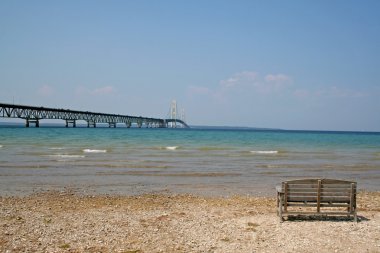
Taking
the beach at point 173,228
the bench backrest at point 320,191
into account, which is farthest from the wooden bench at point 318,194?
the beach at point 173,228

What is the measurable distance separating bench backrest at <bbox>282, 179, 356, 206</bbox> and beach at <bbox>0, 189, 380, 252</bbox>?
0.56 m

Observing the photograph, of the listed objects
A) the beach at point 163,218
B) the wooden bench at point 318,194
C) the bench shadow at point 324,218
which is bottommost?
the beach at point 163,218

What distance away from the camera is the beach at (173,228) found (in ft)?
25.1

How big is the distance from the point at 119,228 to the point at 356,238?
17.7 ft

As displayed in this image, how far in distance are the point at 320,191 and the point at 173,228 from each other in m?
3.87

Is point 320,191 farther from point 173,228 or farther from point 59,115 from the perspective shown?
point 59,115

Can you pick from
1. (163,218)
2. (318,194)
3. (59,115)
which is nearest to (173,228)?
(163,218)

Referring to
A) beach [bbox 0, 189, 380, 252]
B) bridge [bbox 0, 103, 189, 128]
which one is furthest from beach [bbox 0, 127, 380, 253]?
bridge [bbox 0, 103, 189, 128]

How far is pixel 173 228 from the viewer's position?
9.03 metres

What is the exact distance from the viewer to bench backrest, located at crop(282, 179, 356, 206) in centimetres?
961

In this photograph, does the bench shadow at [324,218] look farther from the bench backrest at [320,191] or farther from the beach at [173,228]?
the bench backrest at [320,191]

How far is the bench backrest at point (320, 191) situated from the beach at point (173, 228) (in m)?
0.56

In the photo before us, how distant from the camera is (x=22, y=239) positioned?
8.00m

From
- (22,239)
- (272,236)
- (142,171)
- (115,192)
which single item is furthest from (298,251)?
(142,171)
